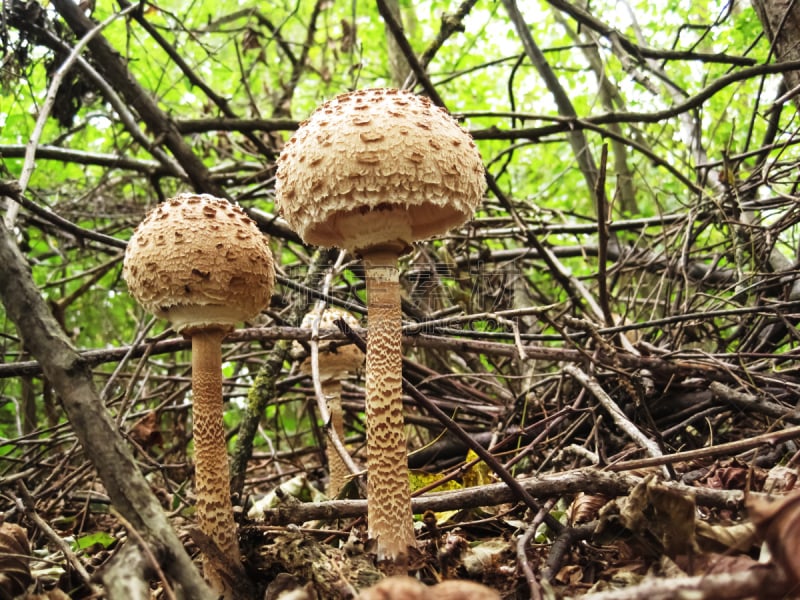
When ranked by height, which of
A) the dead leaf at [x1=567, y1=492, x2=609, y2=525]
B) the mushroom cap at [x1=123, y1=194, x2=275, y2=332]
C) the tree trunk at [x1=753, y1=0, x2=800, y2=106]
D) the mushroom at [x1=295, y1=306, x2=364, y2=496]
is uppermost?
the tree trunk at [x1=753, y1=0, x2=800, y2=106]

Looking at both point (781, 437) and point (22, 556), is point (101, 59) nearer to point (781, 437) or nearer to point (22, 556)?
point (22, 556)

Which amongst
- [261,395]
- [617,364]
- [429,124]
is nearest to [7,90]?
[261,395]

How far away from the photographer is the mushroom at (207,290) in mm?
2197

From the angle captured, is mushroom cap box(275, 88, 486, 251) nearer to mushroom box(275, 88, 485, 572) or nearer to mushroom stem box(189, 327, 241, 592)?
mushroom box(275, 88, 485, 572)

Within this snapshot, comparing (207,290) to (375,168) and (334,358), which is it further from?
(334,358)

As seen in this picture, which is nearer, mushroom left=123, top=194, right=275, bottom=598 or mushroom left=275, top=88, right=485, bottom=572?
mushroom left=275, top=88, right=485, bottom=572

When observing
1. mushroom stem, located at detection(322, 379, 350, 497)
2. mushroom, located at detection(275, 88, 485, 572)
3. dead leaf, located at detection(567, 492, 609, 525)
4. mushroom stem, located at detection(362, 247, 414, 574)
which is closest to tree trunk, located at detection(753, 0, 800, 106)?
mushroom, located at detection(275, 88, 485, 572)

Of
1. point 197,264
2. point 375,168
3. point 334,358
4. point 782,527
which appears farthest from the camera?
point 334,358

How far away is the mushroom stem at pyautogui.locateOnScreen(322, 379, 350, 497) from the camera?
365cm

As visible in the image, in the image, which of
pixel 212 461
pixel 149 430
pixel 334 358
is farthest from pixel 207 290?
pixel 334 358

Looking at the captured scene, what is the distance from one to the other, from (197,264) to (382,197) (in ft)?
2.59

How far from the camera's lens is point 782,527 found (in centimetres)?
122

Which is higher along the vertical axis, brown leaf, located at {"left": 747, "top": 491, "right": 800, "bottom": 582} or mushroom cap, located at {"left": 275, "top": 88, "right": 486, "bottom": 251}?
mushroom cap, located at {"left": 275, "top": 88, "right": 486, "bottom": 251}

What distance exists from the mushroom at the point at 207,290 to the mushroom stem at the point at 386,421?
1.69 ft
